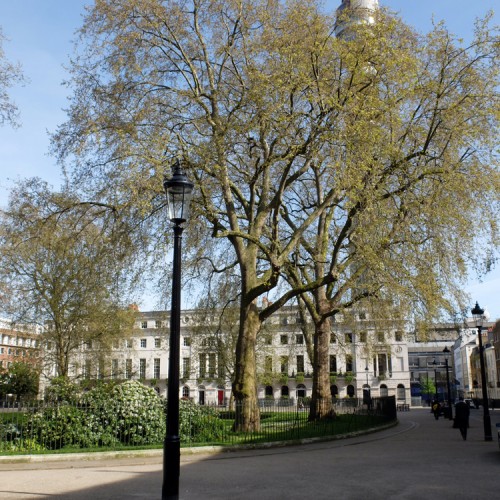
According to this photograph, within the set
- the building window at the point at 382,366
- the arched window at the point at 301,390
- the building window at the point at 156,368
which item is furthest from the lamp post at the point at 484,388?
the building window at the point at 156,368

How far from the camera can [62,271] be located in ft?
88.9

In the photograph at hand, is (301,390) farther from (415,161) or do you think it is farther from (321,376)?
(415,161)

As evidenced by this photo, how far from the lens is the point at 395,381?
8381 cm

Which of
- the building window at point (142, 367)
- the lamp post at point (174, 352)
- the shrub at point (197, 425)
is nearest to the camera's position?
the lamp post at point (174, 352)

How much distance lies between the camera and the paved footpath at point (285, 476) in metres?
9.67

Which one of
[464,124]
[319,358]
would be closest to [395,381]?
[319,358]

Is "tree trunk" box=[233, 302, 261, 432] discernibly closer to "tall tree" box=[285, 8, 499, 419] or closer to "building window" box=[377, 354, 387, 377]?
"tall tree" box=[285, 8, 499, 419]

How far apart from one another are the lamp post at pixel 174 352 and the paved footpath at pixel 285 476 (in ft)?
7.82

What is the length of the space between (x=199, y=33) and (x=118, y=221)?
27.0 ft

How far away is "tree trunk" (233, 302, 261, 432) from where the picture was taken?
19078 mm

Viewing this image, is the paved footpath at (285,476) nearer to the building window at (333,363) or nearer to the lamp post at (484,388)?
the lamp post at (484,388)

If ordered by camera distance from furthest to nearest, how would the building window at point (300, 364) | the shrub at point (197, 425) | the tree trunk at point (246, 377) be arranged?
the building window at point (300, 364)
the tree trunk at point (246, 377)
the shrub at point (197, 425)

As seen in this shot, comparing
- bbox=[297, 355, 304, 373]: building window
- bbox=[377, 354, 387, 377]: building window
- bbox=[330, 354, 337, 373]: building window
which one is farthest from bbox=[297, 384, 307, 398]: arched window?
bbox=[377, 354, 387, 377]: building window

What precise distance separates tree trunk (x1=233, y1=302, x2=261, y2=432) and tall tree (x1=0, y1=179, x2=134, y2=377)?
193 inches
